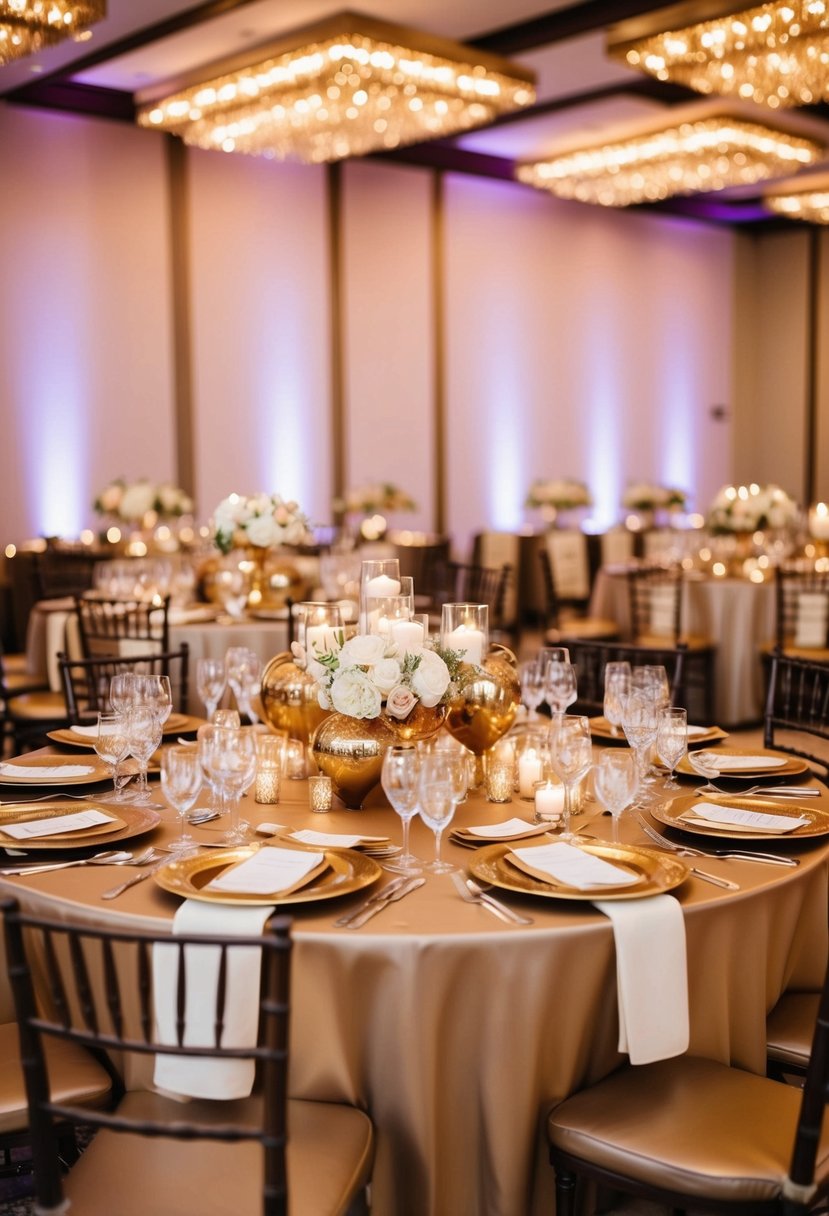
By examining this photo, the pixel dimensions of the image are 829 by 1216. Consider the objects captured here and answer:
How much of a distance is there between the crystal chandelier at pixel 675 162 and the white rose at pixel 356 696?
7330 mm

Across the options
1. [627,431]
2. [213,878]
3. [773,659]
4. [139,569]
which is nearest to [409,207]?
[627,431]

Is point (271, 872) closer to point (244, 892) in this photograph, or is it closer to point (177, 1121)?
point (244, 892)

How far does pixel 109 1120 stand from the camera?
5.68ft

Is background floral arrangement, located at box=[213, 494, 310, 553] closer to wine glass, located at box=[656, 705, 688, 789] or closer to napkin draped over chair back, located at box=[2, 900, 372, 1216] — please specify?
wine glass, located at box=[656, 705, 688, 789]

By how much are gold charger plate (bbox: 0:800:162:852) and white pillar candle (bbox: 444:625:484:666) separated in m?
0.77

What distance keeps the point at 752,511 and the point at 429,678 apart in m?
5.11

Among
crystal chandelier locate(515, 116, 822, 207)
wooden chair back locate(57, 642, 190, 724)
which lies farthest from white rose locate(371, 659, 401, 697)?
crystal chandelier locate(515, 116, 822, 207)

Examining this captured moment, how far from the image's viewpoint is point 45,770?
2.96 metres

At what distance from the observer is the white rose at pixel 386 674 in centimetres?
262

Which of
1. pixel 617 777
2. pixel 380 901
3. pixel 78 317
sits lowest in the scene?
pixel 380 901

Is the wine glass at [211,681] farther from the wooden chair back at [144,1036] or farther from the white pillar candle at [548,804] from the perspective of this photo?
the wooden chair back at [144,1036]

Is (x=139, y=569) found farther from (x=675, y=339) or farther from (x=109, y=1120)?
(x=675, y=339)

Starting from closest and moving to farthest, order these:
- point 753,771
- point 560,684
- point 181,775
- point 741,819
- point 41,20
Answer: point 181,775 < point 741,819 < point 753,771 < point 560,684 < point 41,20

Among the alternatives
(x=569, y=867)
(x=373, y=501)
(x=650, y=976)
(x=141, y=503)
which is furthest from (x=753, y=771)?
(x=373, y=501)
